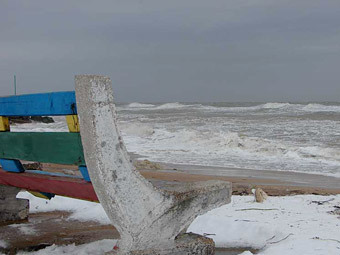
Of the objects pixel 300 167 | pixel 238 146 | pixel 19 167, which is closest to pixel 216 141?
pixel 238 146

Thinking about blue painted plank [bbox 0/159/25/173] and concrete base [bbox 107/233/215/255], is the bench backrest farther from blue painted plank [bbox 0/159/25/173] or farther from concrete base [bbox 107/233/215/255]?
concrete base [bbox 107/233/215/255]

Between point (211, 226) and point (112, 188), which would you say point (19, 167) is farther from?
point (211, 226)

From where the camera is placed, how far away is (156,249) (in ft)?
8.07

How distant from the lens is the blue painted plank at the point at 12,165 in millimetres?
3201

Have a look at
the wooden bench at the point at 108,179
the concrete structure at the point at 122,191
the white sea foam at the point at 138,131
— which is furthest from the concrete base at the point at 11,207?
the white sea foam at the point at 138,131

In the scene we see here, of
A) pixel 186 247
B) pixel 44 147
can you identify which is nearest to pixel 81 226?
pixel 44 147

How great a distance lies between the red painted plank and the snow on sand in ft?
2.51

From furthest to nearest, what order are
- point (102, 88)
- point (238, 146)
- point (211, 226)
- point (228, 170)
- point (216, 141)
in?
1. point (216, 141)
2. point (238, 146)
3. point (228, 170)
4. point (211, 226)
5. point (102, 88)

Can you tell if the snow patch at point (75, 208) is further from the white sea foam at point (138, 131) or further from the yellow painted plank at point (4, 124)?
the white sea foam at point (138, 131)

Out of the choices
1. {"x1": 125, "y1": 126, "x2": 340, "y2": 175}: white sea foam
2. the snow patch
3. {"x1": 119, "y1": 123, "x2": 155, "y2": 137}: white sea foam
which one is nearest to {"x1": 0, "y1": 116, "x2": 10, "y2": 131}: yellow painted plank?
the snow patch

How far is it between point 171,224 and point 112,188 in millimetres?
498

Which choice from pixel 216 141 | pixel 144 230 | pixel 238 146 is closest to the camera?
pixel 144 230

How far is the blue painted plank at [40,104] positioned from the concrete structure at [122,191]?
0.51 ft

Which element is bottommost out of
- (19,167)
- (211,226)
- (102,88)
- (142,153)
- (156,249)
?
(142,153)
